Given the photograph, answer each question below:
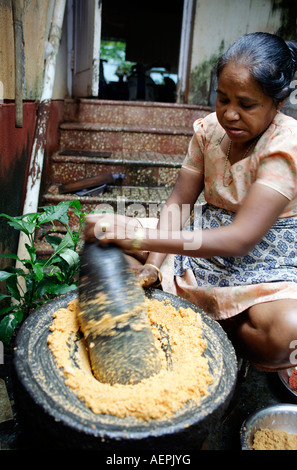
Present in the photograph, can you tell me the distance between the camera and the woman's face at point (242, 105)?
1371 mm

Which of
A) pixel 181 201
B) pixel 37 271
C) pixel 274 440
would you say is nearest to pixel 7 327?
pixel 37 271

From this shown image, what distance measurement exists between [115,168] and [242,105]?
2.36 metres

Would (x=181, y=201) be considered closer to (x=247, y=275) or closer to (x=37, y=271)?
(x=247, y=275)

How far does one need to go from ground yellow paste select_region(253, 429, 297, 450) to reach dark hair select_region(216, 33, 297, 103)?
1478mm

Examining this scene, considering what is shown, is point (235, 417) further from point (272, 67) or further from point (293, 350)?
point (272, 67)

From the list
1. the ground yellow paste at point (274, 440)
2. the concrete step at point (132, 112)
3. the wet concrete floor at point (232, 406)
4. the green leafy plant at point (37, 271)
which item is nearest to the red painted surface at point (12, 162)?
the green leafy plant at point (37, 271)

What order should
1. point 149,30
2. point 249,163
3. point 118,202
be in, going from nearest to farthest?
point 249,163 < point 118,202 < point 149,30

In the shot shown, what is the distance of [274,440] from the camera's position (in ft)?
5.36

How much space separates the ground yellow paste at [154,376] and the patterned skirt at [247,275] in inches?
11.1

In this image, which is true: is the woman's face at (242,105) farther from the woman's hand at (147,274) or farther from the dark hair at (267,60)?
the woman's hand at (147,274)

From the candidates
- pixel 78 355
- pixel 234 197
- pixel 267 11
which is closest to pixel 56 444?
pixel 78 355

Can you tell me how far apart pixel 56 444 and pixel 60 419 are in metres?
0.09

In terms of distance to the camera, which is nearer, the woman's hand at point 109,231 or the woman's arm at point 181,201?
the woman's hand at point 109,231

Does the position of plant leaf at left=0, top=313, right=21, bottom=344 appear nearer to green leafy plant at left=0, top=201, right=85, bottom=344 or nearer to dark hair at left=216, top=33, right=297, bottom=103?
green leafy plant at left=0, top=201, right=85, bottom=344
